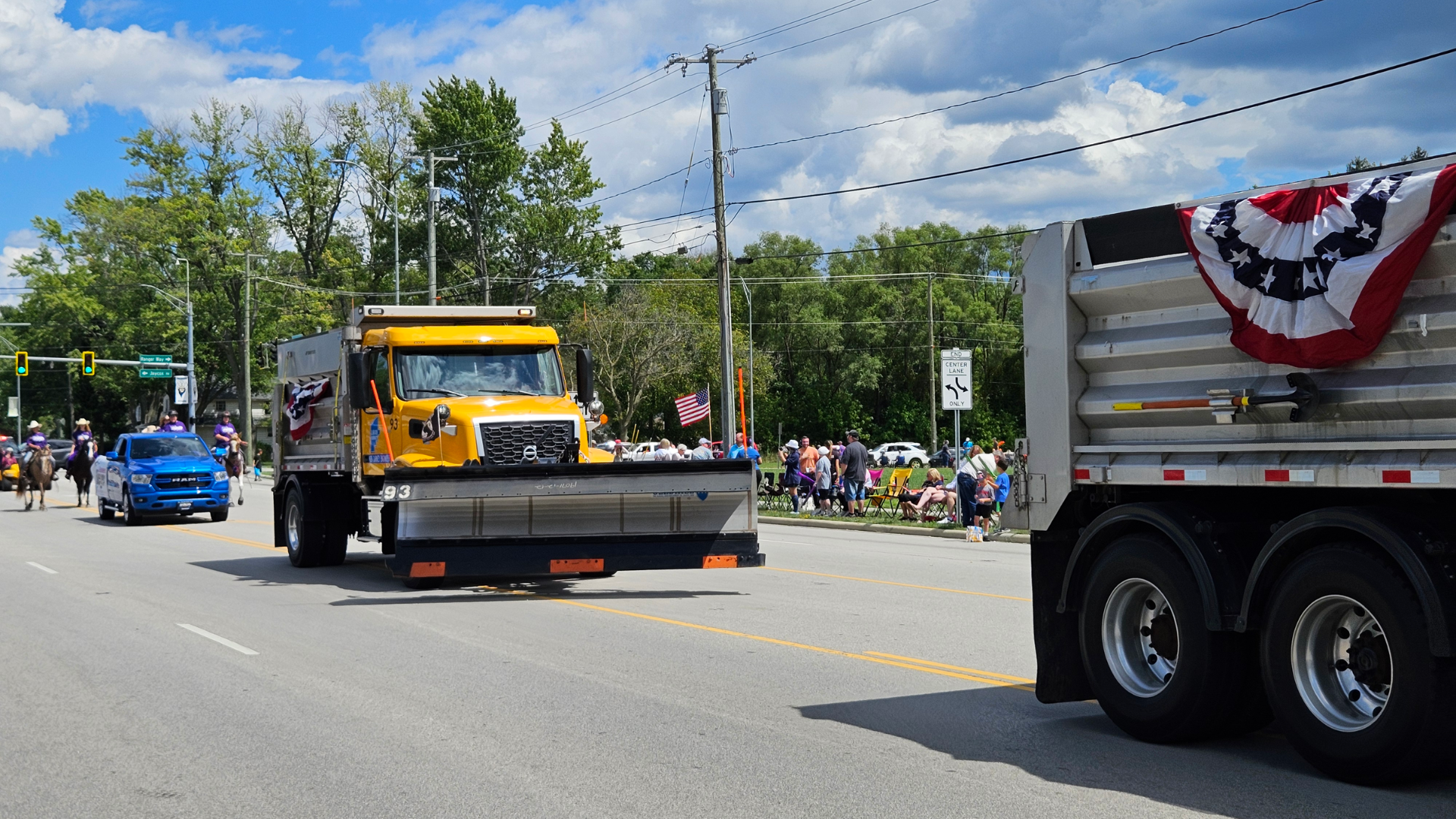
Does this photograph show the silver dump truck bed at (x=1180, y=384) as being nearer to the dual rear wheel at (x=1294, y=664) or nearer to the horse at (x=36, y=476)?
the dual rear wheel at (x=1294, y=664)

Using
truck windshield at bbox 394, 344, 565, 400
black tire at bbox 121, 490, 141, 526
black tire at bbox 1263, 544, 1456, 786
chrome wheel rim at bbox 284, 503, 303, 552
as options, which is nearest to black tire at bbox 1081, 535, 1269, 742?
black tire at bbox 1263, 544, 1456, 786

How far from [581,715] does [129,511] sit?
23.4 m

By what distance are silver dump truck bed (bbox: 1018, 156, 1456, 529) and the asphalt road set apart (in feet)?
4.74

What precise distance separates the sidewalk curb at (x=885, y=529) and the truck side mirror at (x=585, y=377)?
7.61m

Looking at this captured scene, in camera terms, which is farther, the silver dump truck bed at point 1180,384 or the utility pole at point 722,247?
the utility pole at point 722,247

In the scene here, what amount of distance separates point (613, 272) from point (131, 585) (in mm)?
57403

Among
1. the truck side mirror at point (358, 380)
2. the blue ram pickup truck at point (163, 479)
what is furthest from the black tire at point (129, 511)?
the truck side mirror at point (358, 380)

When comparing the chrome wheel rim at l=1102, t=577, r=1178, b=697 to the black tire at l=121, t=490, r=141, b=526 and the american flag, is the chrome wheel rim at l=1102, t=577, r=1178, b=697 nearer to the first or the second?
the black tire at l=121, t=490, r=141, b=526

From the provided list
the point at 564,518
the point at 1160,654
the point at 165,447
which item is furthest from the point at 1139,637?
the point at 165,447

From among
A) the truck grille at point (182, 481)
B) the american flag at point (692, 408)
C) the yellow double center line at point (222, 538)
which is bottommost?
the yellow double center line at point (222, 538)

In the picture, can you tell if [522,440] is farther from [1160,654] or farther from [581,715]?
[1160,654]

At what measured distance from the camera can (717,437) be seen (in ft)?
271

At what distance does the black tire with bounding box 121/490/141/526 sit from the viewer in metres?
28.3

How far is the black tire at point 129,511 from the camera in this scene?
92.8 ft
